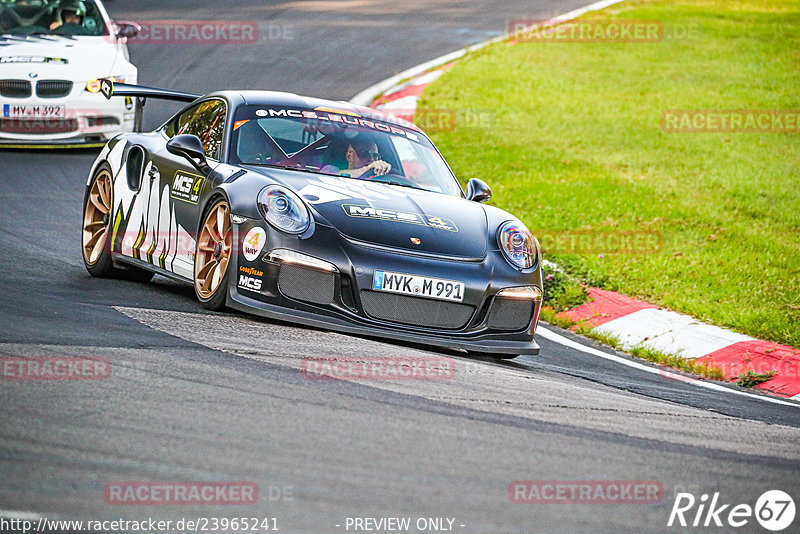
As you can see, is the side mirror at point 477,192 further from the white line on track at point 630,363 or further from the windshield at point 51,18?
the windshield at point 51,18

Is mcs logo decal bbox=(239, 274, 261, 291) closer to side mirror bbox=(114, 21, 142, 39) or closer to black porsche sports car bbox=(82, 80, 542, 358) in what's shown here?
black porsche sports car bbox=(82, 80, 542, 358)

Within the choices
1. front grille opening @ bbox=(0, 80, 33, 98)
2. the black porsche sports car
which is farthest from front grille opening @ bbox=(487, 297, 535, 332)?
front grille opening @ bbox=(0, 80, 33, 98)

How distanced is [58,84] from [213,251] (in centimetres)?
627

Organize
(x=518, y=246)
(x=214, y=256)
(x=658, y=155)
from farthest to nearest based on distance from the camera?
(x=658, y=155), (x=518, y=246), (x=214, y=256)

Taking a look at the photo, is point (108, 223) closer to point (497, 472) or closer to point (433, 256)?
point (433, 256)

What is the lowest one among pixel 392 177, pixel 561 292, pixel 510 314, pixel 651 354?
pixel 561 292

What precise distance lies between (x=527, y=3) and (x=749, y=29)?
5051 mm

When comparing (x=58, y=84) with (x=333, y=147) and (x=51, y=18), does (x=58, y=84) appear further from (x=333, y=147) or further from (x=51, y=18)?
(x=333, y=147)

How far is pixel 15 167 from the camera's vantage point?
1136 centimetres

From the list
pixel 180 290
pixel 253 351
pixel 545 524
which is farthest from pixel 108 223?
pixel 545 524

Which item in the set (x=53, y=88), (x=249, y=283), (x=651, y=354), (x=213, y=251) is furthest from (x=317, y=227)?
(x=53, y=88)

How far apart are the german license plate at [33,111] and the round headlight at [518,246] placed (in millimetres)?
6744

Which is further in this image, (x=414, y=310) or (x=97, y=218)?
(x=97, y=218)

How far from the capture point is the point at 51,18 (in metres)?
13.0
